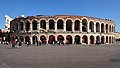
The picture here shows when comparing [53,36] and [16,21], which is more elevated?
[16,21]

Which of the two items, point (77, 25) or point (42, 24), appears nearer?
point (42, 24)

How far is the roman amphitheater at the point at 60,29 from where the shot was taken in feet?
195

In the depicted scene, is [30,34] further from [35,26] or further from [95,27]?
[95,27]

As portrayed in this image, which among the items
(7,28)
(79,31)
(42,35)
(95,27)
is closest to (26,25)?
(42,35)

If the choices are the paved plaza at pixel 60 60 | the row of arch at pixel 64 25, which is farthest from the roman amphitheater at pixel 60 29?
the paved plaza at pixel 60 60

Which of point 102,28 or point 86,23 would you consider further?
point 102,28

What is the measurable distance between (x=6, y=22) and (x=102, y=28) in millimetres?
38884

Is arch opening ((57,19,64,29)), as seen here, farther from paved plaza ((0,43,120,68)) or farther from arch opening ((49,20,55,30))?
paved plaza ((0,43,120,68))

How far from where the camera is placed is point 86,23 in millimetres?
62312

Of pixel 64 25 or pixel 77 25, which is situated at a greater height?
pixel 77 25

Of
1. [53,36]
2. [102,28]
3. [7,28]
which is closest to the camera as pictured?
[53,36]

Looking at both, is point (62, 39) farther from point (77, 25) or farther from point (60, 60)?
point (60, 60)

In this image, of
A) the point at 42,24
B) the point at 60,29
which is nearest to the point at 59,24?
the point at 60,29

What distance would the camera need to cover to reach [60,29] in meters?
59.9
